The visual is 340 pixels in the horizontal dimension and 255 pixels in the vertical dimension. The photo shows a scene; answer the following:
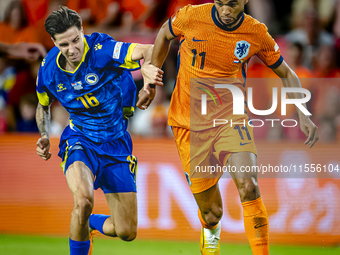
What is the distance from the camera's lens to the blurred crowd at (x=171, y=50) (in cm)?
525

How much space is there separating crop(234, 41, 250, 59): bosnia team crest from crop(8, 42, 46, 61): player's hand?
250cm

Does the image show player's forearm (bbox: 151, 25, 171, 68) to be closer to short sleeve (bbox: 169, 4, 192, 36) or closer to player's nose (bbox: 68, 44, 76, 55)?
short sleeve (bbox: 169, 4, 192, 36)

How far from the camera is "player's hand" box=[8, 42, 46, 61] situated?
4.89 metres

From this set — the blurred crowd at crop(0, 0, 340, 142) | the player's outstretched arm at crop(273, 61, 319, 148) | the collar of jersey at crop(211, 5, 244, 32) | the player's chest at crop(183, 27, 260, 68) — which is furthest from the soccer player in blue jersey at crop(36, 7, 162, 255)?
the blurred crowd at crop(0, 0, 340, 142)

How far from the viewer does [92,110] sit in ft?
A: 11.7

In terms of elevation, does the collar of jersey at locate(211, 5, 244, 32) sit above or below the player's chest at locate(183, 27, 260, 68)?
above

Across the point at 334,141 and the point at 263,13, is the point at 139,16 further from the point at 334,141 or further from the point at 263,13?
the point at 334,141

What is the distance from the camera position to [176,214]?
478cm

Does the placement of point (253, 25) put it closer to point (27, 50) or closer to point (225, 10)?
point (225, 10)

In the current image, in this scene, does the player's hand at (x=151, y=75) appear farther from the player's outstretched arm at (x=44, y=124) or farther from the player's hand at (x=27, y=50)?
the player's hand at (x=27, y=50)

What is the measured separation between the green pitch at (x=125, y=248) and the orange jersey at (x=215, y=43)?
193cm

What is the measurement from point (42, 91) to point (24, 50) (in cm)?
177

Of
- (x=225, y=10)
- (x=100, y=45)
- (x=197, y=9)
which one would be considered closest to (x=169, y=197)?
(x=100, y=45)

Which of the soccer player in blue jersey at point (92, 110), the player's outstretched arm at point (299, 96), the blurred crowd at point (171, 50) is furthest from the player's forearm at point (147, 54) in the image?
the blurred crowd at point (171, 50)
